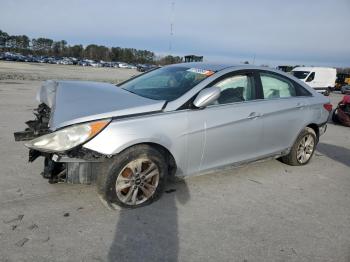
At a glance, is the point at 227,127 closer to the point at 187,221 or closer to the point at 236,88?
the point at 236,88

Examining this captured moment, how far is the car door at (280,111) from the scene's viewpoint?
4855 mm

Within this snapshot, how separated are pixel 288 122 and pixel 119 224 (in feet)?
10.0

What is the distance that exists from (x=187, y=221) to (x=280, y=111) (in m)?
2.34

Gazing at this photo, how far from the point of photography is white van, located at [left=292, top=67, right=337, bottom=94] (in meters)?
26.2

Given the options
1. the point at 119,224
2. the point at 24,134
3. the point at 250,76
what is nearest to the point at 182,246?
the point at 119,224

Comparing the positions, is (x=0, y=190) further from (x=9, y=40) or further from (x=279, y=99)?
(x=9, y=40)

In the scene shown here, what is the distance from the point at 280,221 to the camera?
377 cm

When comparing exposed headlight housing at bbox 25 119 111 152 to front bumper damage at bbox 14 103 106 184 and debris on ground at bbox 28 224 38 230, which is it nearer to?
front bumper damage at bbox 14 103 106 184

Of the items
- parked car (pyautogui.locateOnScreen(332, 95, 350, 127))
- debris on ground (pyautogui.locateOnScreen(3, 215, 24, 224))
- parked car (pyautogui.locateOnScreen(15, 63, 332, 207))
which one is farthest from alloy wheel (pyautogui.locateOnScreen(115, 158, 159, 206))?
parked car (pyautogui.locateOnScreen(332, 95, 350, 127))

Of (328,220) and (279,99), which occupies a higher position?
(279,99)

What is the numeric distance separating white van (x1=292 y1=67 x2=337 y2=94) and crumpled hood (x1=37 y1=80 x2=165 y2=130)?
24.0 meters

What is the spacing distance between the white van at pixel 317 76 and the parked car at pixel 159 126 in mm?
22535

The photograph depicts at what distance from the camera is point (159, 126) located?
12.1 ft

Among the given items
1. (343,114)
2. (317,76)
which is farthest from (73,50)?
(343,114)
